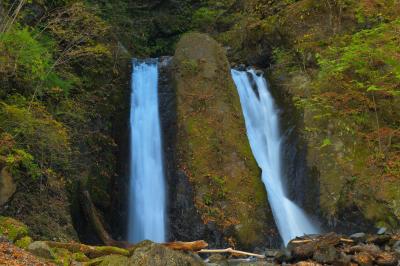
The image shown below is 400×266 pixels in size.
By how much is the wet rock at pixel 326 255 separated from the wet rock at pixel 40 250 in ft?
17.1

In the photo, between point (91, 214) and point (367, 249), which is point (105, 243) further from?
point (367, 249)

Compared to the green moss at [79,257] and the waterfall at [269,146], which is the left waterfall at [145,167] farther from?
the green moss at [79,257]

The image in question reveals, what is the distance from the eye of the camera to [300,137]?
13.4 meters

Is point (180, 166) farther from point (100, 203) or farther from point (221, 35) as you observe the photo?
point (221, 35)

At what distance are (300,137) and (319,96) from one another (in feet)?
4.73

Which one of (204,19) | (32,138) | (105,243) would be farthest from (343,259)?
(204,19)

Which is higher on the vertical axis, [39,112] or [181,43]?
[181,43]

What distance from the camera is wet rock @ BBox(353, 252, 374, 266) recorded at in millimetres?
8358

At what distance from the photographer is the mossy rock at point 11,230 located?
6.45 m

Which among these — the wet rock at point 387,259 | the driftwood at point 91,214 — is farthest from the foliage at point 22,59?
the wet rock at point 387,259

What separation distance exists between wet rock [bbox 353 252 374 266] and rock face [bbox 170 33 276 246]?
8.62ft

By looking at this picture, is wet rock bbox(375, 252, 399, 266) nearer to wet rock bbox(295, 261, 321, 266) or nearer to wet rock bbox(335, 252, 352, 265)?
wet rock bbox(335, 252, 352, 265)

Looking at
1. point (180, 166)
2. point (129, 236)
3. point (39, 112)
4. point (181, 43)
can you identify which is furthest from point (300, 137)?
point (39, 112)

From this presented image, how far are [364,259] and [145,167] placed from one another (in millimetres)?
6406
